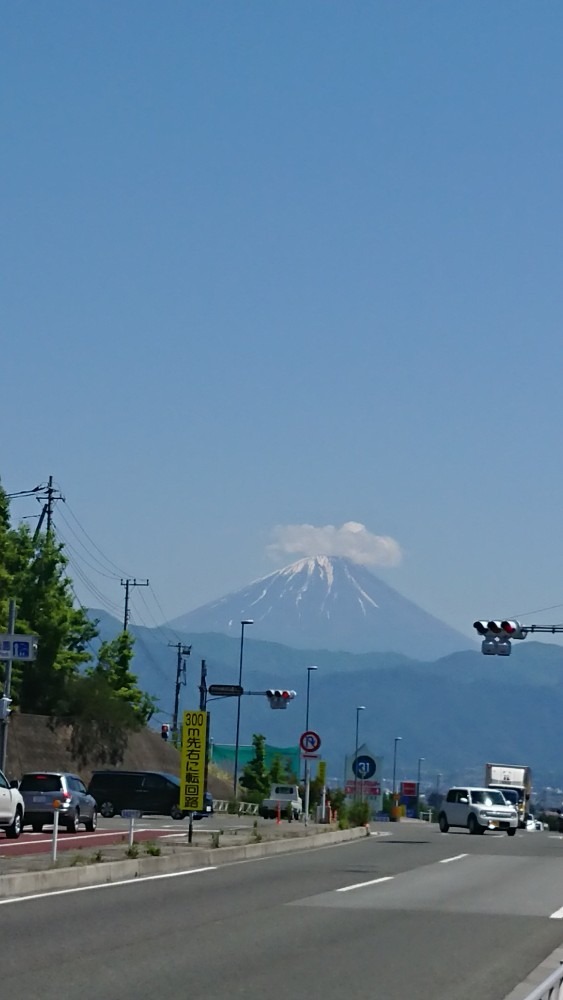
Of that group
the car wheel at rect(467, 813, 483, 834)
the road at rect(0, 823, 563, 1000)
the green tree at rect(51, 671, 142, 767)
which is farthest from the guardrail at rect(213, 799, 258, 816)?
the road at rect(0, 823, 563, 1000)

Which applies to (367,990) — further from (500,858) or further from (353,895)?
(500,858)

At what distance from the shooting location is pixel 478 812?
161ft

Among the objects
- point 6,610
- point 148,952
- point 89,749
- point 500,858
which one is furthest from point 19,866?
point 89,749

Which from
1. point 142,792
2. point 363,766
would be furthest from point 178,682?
point 363,766

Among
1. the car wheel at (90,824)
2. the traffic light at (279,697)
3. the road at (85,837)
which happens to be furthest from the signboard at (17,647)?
the traffic light at (279,697)

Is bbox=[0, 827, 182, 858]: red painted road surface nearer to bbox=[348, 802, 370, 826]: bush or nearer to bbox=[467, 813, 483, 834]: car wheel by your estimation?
bbox=[348, 802, 370, 826]: bush

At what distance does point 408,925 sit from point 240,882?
6399 mm

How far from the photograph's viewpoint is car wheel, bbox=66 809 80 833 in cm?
3659

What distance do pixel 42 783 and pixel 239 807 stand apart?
3422 centimetres

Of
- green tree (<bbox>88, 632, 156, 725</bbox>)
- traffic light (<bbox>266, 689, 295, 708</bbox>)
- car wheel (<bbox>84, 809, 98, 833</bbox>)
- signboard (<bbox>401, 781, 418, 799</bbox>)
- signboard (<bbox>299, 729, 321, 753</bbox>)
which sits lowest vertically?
car wheel (<bbox>84, 809, 98, 833</bbox>)

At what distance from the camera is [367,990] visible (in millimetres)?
11656

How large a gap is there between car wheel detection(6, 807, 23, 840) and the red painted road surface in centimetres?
15

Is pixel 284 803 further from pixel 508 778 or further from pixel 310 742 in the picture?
pixel 310 742

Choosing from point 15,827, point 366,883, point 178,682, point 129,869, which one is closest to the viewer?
point 129,869
